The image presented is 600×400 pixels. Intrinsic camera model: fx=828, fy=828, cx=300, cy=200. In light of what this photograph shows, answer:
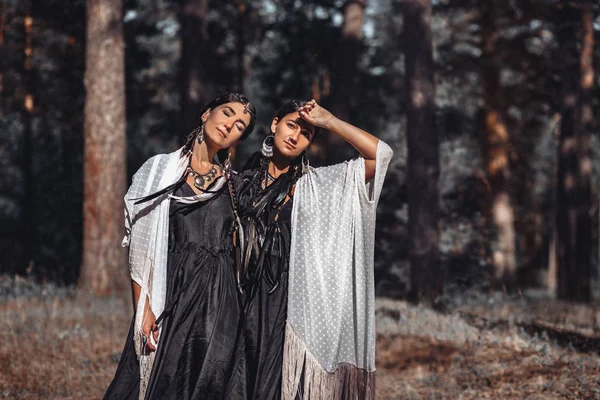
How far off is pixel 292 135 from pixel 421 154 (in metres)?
9.25

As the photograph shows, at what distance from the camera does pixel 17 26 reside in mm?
23938

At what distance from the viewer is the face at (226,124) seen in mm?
5047

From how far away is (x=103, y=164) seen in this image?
12734 millimetres

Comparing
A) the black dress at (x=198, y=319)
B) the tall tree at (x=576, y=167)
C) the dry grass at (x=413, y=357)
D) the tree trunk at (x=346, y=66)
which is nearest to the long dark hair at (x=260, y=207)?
the black dress at (x=198, y=319)

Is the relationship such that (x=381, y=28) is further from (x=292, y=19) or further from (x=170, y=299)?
(x=170, y=299)

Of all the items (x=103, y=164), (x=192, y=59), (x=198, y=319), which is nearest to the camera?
(x=198, y=319)

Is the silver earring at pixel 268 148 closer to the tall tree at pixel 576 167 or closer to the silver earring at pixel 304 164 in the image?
the silver earring at pixel 304 164

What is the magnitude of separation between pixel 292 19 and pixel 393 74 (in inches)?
171

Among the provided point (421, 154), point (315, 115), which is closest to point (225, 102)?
point (315, 115)

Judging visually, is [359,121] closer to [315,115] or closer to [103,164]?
[103,164]

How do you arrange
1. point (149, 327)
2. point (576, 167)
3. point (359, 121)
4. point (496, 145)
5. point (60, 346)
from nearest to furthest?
point (149, 327)
point (60, 346)
point (576, 167)
point (496, 145)
point (359, 121)

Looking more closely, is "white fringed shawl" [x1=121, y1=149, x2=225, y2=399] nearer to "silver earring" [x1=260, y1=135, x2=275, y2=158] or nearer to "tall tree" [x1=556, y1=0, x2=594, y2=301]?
"silver earring" [x1=260, y1=135, x2=275, y2=158]

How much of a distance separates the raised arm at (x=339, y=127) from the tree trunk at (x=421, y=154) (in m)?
9.07

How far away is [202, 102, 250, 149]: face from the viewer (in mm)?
5047
